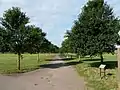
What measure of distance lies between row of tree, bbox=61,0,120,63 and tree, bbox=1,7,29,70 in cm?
634

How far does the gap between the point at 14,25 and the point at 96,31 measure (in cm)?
998

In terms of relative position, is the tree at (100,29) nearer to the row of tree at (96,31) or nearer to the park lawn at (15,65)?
the row of tree at (96,31)

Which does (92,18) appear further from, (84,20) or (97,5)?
(97,5)

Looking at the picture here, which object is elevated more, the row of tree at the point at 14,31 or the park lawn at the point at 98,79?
the row of tree at the point at 14,31

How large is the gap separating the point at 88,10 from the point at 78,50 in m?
4.90

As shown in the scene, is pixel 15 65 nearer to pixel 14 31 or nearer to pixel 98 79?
pixel 14 31

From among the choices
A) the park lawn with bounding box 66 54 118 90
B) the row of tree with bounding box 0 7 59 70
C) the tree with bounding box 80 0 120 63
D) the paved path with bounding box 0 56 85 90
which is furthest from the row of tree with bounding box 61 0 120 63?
the paved path with bounding box 0 56 85 90

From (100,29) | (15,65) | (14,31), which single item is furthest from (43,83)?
(15,65)

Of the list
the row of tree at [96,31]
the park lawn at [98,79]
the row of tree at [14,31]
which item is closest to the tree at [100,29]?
the row of tree at [96,31]

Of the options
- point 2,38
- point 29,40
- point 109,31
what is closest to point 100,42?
point 109,31

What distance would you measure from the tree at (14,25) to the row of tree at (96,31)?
6342 millimetres

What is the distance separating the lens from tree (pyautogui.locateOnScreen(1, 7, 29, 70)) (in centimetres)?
3291

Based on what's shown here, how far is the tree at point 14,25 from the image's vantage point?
108ft

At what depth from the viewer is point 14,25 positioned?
109 feet
